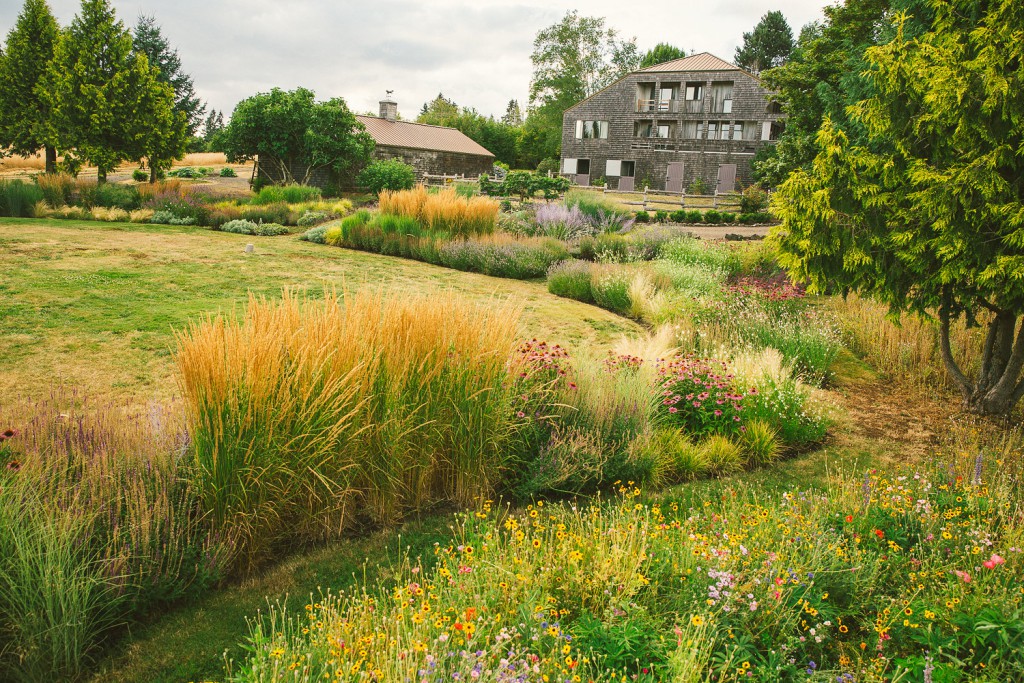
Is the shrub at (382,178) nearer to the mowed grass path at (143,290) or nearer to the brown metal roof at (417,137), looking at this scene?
the brown metal roof at (417,137)

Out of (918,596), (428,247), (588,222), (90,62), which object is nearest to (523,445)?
(918,596)

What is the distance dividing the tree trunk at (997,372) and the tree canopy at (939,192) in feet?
0.04

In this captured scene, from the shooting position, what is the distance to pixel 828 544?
11.3 feet

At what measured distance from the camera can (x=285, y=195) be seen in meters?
24.2

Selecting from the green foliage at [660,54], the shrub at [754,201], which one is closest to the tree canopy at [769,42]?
the green foliage at [660,54]

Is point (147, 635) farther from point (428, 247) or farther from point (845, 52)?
point (845, 52)

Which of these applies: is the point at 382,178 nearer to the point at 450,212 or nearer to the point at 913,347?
the point at 450,212

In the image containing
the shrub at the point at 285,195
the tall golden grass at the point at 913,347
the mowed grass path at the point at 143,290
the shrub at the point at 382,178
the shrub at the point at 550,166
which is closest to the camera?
the mowed grass path at the point at 143,290

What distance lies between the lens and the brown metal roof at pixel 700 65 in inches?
1570

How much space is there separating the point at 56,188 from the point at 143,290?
11.6 metres

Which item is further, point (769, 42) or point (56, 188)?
point (769, 42)

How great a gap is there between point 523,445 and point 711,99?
40.6m

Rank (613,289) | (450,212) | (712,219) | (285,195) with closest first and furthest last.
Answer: (613,289), (450,212), (285,195), (712,219)

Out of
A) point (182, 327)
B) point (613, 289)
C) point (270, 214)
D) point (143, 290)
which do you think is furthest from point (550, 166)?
point (182, 327)
